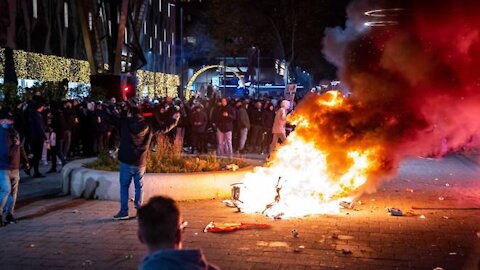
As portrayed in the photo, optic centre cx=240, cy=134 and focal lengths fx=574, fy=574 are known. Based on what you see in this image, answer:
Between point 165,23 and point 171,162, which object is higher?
point 165,23

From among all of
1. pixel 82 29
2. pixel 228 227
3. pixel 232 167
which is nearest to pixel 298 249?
pixel 228 227

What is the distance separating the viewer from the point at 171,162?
11.5 m

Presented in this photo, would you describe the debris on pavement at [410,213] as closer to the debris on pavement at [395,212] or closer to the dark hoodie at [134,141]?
the debris on pavement at [395,212]

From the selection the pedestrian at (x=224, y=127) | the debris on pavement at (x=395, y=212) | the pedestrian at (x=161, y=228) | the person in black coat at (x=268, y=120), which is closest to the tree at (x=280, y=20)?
the person in black coat at (x=268, y=120)

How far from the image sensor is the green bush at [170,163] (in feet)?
36.3

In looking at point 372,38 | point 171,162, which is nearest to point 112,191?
point 171,162

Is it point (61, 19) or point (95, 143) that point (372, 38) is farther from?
point (61, 19)

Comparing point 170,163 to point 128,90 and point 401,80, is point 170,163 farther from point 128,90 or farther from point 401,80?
point 128,90

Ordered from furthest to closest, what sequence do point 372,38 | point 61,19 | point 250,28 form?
point 250,28 → point 61,19 → point 372,38

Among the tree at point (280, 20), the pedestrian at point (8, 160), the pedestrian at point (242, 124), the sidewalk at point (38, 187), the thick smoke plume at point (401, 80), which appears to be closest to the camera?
the pedestrian at point (8, 160)

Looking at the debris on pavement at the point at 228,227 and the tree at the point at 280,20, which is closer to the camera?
the debris on pavement at the point at 228,227

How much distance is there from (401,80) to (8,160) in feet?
20.1

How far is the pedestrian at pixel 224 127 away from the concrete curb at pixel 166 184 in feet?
21.2

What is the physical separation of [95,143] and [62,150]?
7.31 ft
